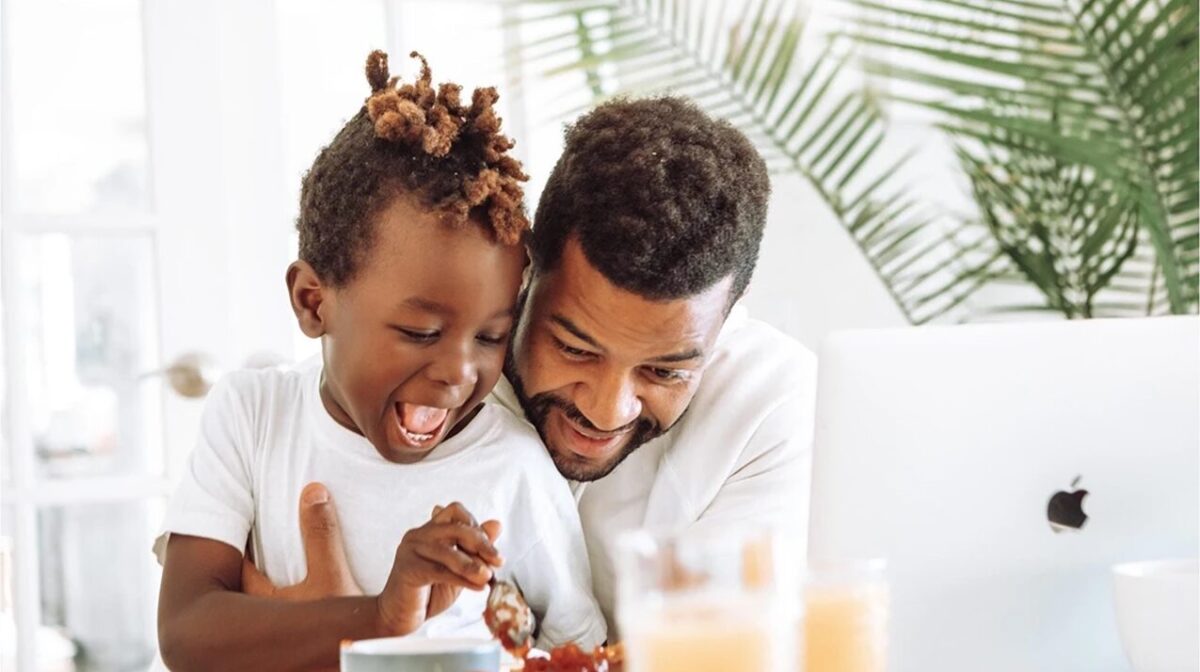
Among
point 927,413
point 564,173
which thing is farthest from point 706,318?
point 927,413

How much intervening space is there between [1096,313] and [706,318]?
199 centimetres

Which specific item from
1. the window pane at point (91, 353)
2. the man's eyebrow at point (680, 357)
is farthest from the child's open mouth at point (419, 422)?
the window pane at point (91, 353)

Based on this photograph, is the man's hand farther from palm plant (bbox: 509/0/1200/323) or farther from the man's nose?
palm plant (bbox: 509/0/1200/323)

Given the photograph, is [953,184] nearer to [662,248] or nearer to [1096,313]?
[1096,313]

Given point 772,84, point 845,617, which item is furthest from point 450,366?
point 772,84

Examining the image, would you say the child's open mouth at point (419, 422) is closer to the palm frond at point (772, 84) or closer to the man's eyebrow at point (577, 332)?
the man's eyebrow at point (577, 332)

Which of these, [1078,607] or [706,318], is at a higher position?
[706,318]

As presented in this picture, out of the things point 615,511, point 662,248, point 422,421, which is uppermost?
point 662,248

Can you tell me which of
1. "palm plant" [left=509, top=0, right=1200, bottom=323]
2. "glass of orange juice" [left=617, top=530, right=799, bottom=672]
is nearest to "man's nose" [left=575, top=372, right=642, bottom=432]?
"glass of orange juice" [left=617, top=530, right=799, bottom=672]

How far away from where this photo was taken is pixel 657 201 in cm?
139

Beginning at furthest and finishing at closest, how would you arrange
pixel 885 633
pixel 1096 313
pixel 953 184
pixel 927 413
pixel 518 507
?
pixel 953 184 < pixel 1096 313 < pixel 518 507 < pixel 927 413 < pixel 885 633

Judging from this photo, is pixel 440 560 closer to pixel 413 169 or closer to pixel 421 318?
pixel 421 318

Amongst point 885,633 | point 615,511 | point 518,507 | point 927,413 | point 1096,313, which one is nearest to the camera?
point 885,633

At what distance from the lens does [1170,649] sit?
97 cm
